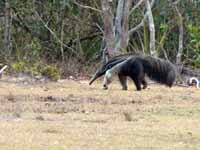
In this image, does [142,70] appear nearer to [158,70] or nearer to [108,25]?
[158,70]

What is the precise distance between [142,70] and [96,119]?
246 inches

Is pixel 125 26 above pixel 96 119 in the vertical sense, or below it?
below

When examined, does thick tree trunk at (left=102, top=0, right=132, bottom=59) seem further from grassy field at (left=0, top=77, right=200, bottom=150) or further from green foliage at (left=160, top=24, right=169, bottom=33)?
grassy field at (left=0, top=77, right=200, bottom=150)

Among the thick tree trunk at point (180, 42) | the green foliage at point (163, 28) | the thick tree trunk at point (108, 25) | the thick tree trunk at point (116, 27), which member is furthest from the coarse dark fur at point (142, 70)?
the green foliage at point (163, 28)

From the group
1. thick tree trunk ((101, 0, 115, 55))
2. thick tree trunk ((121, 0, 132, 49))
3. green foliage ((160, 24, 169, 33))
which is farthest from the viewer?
green foliage ((160, 24, 169, 33))

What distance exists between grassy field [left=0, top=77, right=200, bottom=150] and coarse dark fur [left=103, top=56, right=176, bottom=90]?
1048 millimetres

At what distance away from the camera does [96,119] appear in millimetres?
10883

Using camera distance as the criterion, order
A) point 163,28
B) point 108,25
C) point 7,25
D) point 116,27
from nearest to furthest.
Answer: point 108,25 → point 116,27 → point 7,25 → point 163,28

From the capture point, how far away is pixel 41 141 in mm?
8711

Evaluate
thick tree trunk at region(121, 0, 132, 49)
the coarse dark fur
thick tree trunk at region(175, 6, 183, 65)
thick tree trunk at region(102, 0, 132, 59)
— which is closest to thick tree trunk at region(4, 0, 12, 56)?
thick tree trunk at region(102, 0, 132, 59)

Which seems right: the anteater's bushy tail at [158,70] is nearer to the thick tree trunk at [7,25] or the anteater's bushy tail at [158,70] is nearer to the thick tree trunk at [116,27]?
the thick tree trunk at [116,27]

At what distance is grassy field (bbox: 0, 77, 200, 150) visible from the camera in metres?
8.70

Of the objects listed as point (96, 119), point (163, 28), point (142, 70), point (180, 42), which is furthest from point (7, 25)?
point (96, 119)

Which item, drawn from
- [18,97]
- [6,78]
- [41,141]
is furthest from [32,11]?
[41,141]
